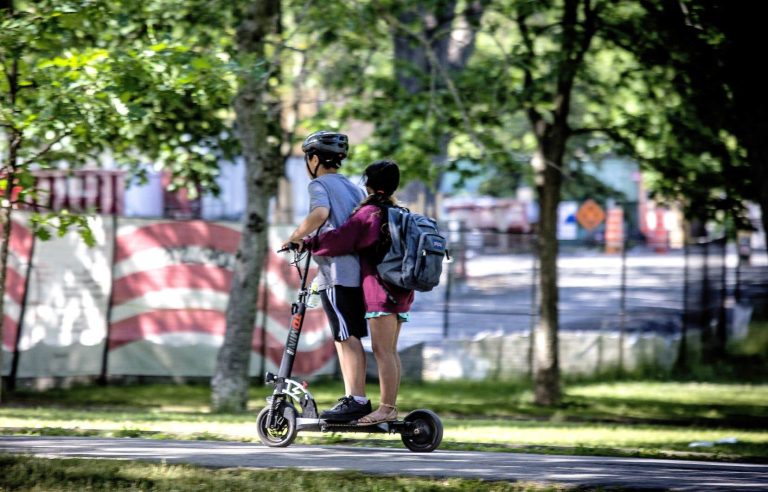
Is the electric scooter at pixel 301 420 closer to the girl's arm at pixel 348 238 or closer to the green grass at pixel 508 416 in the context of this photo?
the girl's arm at pixel 348 238

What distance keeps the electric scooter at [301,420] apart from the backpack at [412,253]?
55cm

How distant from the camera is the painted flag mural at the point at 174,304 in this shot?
1791 centimetres

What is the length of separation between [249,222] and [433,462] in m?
8.25

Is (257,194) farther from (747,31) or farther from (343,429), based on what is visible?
(343,429)

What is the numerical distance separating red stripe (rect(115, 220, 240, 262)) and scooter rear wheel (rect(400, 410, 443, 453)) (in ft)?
34.9

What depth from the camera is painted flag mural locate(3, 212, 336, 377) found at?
17.9m

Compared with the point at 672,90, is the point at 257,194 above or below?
below

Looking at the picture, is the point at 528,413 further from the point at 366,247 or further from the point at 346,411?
the point at 366,247

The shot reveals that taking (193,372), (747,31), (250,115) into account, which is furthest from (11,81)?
(193,372)

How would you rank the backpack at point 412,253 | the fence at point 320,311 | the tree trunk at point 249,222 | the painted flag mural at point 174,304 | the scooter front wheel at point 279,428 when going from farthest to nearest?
the painted flag mural at point 174,304 → the fence at point 320,311 → the tree trunk at point 249,222 → the scooter front wheel at point 279,428 → the backpack at point 412,253

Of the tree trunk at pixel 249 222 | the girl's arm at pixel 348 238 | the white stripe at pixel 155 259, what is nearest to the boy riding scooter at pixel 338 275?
the girl's arm at pixel 348 238

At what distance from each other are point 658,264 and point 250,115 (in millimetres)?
10364

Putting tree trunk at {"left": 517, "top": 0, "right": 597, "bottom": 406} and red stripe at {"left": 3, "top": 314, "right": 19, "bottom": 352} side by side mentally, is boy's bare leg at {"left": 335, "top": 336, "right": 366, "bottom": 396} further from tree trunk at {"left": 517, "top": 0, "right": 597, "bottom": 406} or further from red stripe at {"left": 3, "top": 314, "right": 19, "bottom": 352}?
red stripe at {"left": 3, "top": 314, "right": 19, "bottom": 352}

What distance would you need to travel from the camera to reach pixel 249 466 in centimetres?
711
